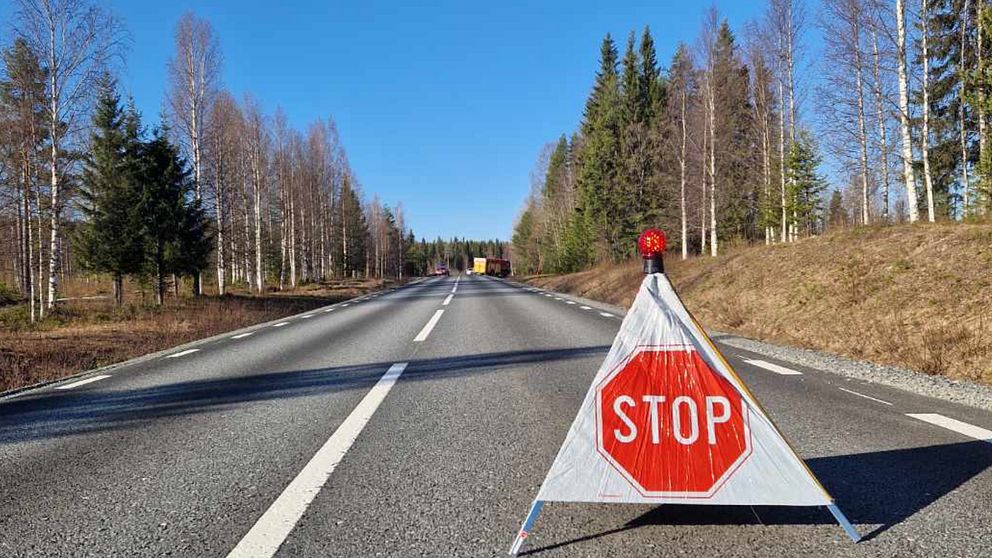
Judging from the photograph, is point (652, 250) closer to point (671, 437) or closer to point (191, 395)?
point (671, 437)

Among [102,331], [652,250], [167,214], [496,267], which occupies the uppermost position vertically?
[167,214]

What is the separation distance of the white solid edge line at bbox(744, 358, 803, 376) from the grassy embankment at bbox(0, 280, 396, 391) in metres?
9.85

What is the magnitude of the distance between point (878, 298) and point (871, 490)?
8.19 metres

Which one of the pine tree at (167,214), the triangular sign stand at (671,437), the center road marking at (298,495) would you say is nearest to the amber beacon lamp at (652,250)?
the triangular sign stand at (671,437)

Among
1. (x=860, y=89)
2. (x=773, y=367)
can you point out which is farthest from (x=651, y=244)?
(x=860, y=89)

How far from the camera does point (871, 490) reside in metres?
2.81

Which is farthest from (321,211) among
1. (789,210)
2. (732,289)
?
(732,289)

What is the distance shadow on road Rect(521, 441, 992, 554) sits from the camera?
2.50m

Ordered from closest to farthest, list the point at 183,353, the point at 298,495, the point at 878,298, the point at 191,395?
the point at 298,495 < the point at 191,395 < the point at 183,353 < the point at 878,298

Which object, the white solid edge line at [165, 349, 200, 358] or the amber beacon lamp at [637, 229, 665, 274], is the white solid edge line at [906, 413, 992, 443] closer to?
the amber beacon lamp at [637, 229, 665, 274]

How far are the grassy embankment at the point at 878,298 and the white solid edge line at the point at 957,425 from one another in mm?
2528

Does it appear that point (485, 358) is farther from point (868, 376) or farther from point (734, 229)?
point (734, 229)

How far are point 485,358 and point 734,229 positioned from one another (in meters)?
27.5

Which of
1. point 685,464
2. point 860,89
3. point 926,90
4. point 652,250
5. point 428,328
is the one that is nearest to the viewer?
point 685,464
